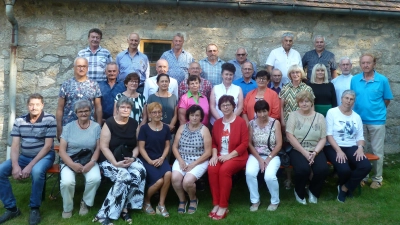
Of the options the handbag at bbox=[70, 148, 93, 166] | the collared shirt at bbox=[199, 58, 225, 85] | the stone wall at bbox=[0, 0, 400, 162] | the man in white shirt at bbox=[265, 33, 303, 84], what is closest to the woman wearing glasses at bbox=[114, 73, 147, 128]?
the handbag at bbox=[70, 148, 93, 166]

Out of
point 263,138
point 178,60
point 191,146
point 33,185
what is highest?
point 178,60

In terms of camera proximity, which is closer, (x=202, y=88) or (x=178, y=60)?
(x=202, y=88)

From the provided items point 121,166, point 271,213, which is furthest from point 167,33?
point 271,213

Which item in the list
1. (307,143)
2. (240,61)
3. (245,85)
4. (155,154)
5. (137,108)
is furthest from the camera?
(240,61)

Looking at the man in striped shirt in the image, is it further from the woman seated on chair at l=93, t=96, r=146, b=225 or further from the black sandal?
the black sandal

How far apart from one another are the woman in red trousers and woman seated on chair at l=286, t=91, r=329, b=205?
2.04 ft

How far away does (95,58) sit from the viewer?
5.54 meters

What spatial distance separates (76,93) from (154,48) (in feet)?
6.36

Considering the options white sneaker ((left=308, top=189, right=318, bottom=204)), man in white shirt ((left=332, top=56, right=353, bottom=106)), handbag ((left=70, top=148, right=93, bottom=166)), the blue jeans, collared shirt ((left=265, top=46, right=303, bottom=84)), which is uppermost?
collared shirt ((left=265, top=46, right=303, bottom=84))

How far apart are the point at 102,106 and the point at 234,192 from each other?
2092 mm

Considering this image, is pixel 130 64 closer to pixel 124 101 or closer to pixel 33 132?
pixel 124 101

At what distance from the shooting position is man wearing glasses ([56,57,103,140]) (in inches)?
194

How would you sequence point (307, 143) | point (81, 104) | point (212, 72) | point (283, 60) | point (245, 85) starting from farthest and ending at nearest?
A: 1. point (283, 60)
2. point (212, 72)
3. point (245, 85)
4. point (307, 143)
5. point (81, 104)

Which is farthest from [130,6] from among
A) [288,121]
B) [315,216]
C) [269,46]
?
[315,216]
